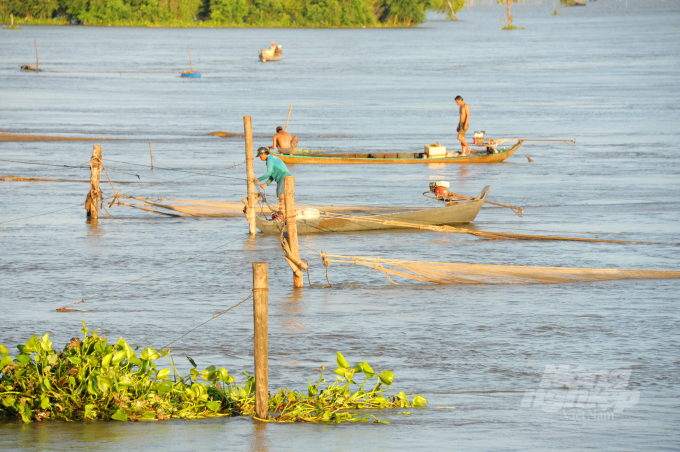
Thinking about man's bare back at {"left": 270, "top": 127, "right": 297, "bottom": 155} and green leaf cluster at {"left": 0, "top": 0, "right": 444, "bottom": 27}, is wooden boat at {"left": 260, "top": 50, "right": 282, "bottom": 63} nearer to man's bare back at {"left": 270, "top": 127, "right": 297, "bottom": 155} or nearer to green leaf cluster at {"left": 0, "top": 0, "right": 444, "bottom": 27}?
man's bare back at {"left": 270, "top": 127, "right": 297, "bottom": 155}

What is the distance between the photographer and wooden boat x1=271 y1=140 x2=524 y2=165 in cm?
2634

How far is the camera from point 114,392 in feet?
27.4

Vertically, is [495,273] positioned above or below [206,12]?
below

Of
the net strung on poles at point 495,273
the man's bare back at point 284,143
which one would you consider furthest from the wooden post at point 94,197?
the net strung on poles at point 495,273

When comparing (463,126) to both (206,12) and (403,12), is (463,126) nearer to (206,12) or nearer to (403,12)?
(206,12)

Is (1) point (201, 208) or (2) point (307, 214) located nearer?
(2) point (307, 214)

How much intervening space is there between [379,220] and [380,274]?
7.26 ft

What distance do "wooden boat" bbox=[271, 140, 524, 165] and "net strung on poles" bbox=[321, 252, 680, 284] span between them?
11873 millimetres

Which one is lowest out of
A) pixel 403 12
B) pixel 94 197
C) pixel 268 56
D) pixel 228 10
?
pixel 94 197

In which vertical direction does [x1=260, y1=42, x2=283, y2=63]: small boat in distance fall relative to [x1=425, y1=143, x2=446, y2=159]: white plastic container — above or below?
above

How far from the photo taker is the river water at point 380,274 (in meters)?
8.55

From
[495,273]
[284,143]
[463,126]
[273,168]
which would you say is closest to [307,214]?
[273,168]

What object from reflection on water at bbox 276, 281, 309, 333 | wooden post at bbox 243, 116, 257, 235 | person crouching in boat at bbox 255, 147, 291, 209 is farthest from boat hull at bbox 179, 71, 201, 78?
reflection on water at bbox 276, 281, 309, 333

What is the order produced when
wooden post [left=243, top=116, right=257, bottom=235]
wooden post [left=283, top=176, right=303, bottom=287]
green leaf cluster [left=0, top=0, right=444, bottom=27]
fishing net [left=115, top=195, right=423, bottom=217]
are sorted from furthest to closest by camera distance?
green leaf cluster [left=0, top=0, right=444, bottom=27] < fishing net [left=115, top=195, right=423, bottom=217] < wooden post [left=243, top=116, right=257, bottom=235] < wooden post [left=283, top=176, right=303, bottom=287]
